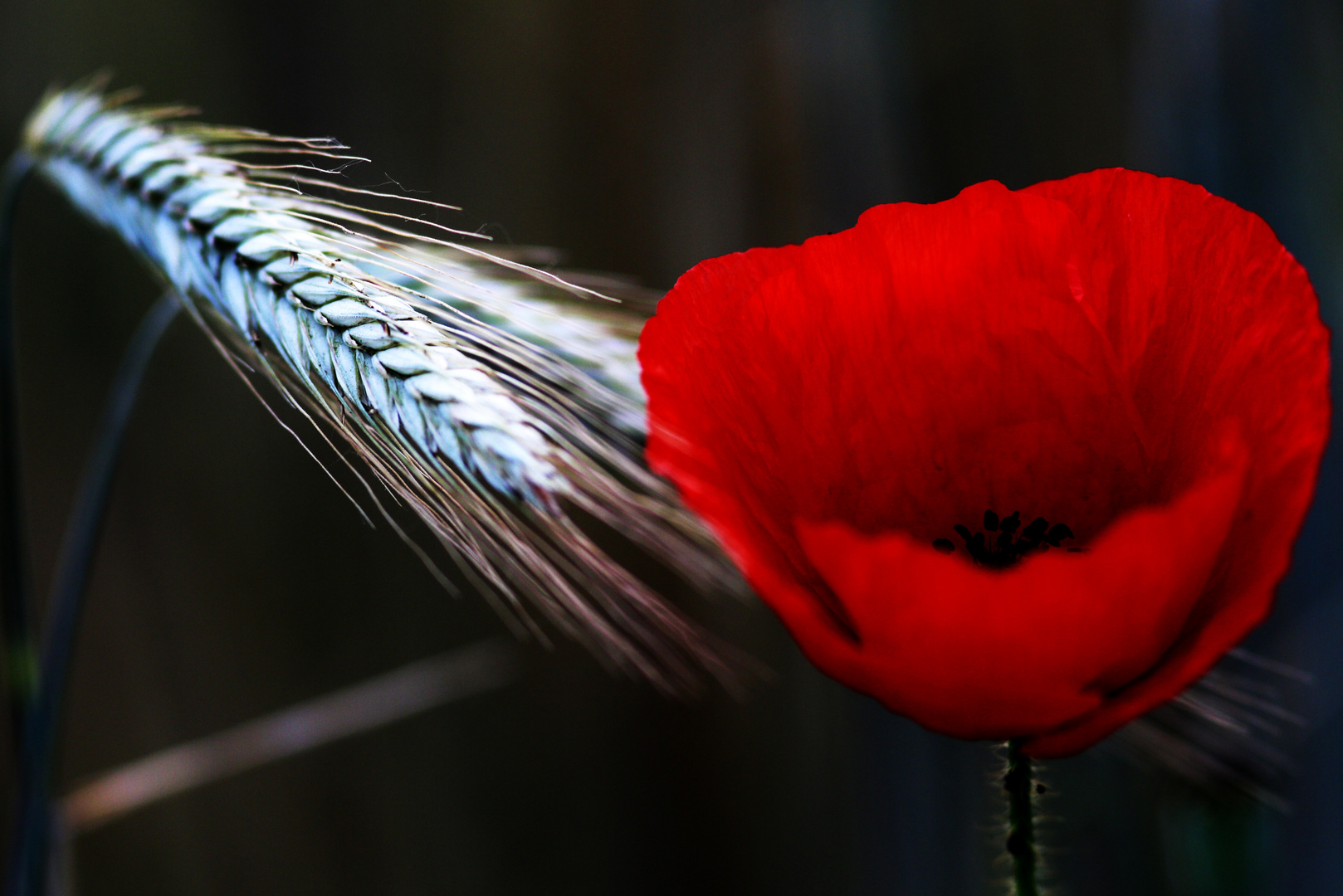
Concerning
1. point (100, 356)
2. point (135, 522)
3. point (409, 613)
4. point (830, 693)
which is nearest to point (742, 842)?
point (830, 693)

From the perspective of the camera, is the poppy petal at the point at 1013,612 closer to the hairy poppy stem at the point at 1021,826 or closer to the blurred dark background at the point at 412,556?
the hairy poppy stem at the point at 1021,826

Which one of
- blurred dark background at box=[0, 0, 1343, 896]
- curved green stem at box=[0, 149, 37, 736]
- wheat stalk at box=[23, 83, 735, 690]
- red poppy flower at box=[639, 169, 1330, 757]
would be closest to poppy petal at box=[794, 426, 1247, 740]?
red poppy flower at box=[639, 169, 1330, 757]

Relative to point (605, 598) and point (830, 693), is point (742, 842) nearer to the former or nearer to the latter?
point (830, 693)

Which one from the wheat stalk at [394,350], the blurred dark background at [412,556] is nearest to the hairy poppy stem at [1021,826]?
the wheat stalk at [394,350]

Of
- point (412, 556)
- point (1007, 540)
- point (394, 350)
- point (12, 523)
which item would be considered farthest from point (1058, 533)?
point (412, 556)

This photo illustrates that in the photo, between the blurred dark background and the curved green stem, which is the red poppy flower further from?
the blurred dark background
